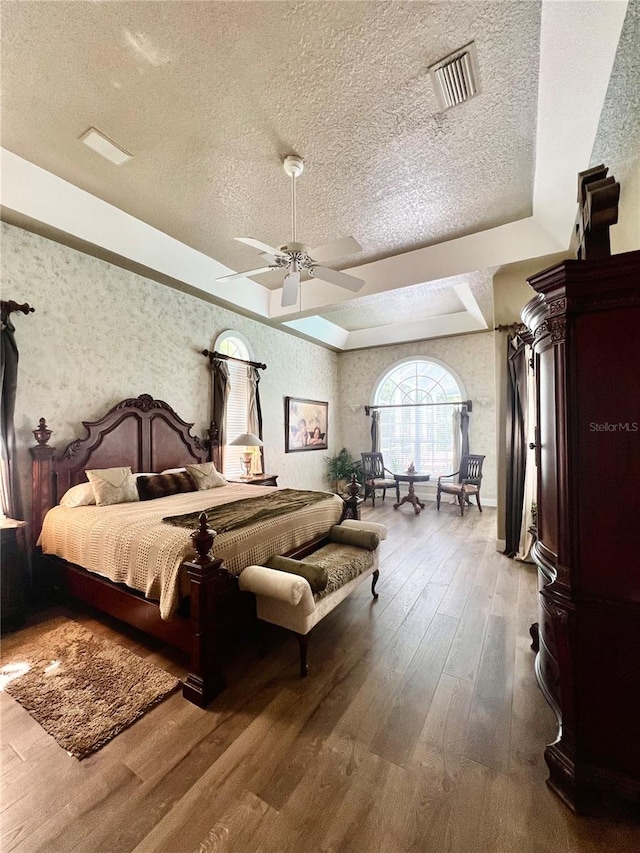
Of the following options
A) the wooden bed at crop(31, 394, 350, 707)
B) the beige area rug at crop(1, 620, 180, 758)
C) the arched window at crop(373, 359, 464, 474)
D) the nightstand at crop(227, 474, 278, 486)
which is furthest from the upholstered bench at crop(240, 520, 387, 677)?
the arched window at crop(373, 359, 464, 474)

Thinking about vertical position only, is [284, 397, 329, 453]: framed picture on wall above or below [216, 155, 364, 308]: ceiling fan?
below

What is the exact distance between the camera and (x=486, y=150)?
2668mm

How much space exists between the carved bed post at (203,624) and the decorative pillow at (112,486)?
1712 millimetres

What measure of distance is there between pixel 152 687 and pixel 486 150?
4259 mm

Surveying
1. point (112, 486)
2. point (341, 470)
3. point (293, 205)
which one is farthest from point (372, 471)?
point (293, 205)

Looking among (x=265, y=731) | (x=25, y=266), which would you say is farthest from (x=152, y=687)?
(x=25, y=266)

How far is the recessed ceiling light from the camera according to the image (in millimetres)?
2518

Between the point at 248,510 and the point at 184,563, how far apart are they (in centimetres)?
92

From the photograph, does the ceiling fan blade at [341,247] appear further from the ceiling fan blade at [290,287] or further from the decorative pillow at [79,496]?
the decorative pillow at [79,496]

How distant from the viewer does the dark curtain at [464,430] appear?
6.61 m

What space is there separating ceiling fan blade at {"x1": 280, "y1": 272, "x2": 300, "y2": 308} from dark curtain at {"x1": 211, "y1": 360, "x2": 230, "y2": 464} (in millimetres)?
1892

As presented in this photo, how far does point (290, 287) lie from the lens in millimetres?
3182

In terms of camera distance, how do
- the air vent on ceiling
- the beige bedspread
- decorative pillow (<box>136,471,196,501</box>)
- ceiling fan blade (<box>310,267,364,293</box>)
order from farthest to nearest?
decorative pillow (<box>136,471,196,501</box>) < ceiling fan blade (<box>310,267,364,293</box>) < the beige bedspread < the air vent on ceiling

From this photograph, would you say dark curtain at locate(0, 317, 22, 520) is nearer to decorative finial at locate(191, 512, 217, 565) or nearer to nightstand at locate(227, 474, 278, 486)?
decorative finial at locate(191, 512, 217, 565)
